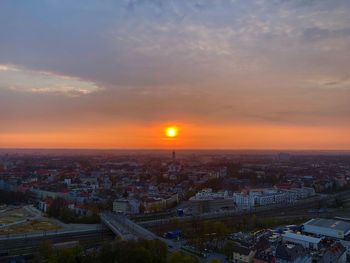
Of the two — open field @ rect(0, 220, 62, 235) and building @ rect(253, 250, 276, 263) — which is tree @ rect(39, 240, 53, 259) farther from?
building @ rect(253, 250, 276, 263)

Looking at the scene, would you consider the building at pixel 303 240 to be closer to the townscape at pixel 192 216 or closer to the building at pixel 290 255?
the townscape at pixel 192 216

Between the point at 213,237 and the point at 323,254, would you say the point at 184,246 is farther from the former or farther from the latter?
the point at 323,254

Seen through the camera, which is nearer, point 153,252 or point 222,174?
point 153,252

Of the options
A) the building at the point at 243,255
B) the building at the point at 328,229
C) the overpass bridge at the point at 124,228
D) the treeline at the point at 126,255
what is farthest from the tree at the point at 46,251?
the building at the point at 328,229

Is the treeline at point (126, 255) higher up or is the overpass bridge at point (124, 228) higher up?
the treeline at point (126, 255)

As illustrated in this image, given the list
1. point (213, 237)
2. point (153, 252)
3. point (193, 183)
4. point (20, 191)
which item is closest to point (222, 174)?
point (193, 183)

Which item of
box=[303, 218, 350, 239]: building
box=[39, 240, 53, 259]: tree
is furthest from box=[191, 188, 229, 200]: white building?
→ box=[39, 240, 53, 259]: tree
